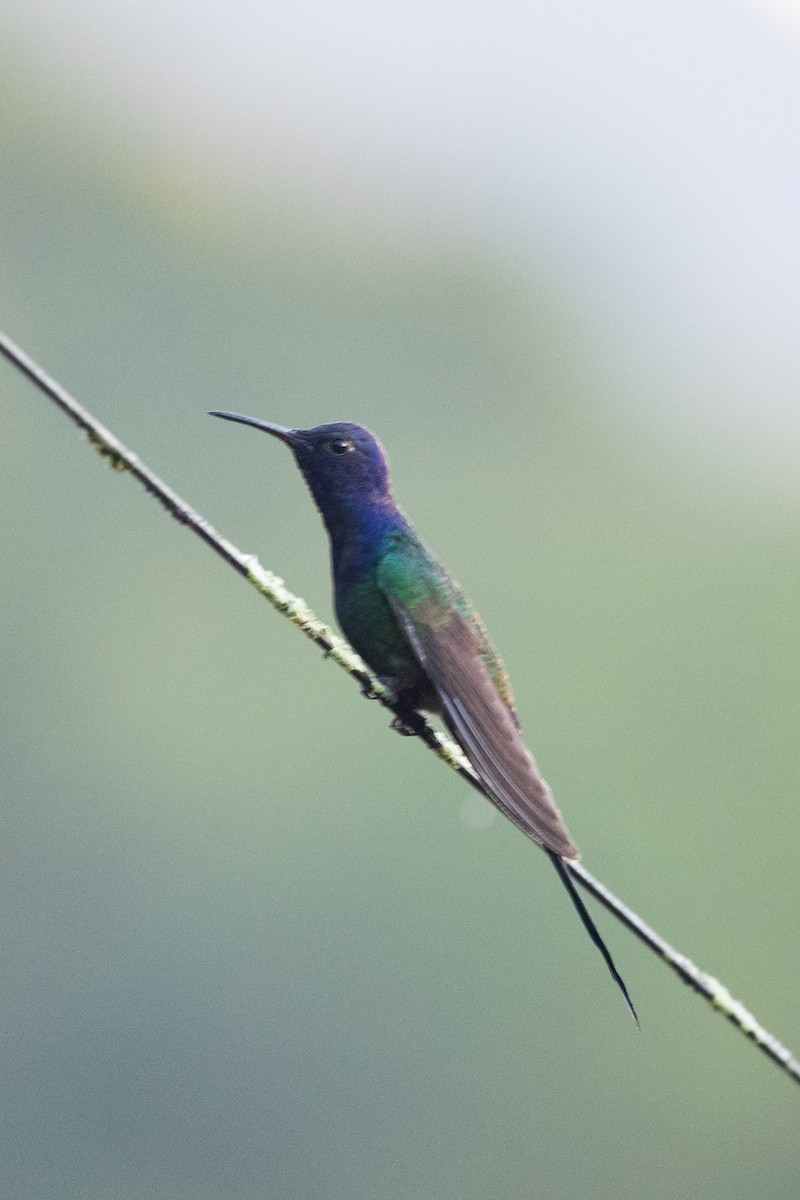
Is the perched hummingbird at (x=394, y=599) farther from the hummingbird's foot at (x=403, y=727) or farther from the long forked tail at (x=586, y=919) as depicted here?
the long forked tail at (x=586, y=919)

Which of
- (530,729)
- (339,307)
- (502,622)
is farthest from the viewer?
(339,307)

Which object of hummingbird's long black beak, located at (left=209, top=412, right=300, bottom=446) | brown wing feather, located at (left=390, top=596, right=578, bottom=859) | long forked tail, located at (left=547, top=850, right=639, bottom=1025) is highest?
hummingbird's long black beak, located at (left=209, top=412, right=300, bottom=446)

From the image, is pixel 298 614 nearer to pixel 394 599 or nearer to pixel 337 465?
pixel 394 599

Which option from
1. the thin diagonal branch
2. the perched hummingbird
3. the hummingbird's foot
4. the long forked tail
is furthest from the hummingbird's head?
the long forked tail

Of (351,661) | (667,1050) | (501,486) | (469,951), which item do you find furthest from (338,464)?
(501,486)

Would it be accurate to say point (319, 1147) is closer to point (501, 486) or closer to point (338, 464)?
point (501, 486)

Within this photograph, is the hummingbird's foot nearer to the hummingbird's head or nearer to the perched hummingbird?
the perched hummingbird

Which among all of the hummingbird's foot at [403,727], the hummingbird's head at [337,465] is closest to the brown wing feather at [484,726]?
the hummingbird's foot at [403,727]

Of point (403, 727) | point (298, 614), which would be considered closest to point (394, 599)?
point (403, 727)
